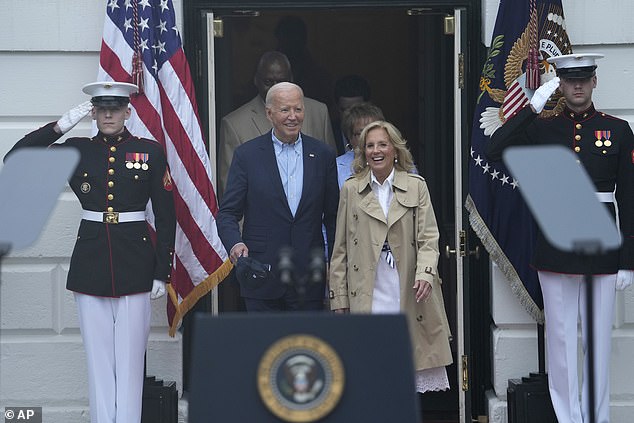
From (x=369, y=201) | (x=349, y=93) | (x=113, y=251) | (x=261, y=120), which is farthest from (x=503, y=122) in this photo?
(x=113, y=251)

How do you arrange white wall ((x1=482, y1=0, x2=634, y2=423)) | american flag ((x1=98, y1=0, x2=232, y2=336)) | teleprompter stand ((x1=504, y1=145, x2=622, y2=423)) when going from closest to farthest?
teleprompter stand ((x1=504, y1=145, x2=622, y2=423)) → american flag ((x1=98, y1=0, x2=232, y2=336)) → white wall ((x1=482, y1=0, x2=634, y2=423))

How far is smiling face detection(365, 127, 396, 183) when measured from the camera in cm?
617

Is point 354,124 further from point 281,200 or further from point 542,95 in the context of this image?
point 542,95

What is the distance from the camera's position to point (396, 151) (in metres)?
6.25

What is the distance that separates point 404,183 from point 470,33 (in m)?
1.32

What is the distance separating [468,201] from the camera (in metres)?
6.86

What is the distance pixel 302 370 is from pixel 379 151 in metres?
2.64

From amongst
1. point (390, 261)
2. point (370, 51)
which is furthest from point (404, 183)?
point (370, 51)

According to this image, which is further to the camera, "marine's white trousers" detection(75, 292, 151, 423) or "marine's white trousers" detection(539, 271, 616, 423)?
"marine's white trousers" detection(539, 271, 616, 423)

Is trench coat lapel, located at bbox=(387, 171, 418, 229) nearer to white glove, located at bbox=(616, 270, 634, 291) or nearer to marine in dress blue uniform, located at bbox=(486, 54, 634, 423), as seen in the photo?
marine in dress blue uniform, located at bbox=(486, 54, 634, 423)

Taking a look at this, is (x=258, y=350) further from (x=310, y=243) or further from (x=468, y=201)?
(x=468, y=201)

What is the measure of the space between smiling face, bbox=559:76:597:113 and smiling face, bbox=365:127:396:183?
3.06 feet

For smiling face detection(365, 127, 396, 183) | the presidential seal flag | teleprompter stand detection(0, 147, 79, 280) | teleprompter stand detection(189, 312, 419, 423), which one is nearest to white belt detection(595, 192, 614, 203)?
the presidential seal flag

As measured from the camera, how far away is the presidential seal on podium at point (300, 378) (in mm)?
3660
